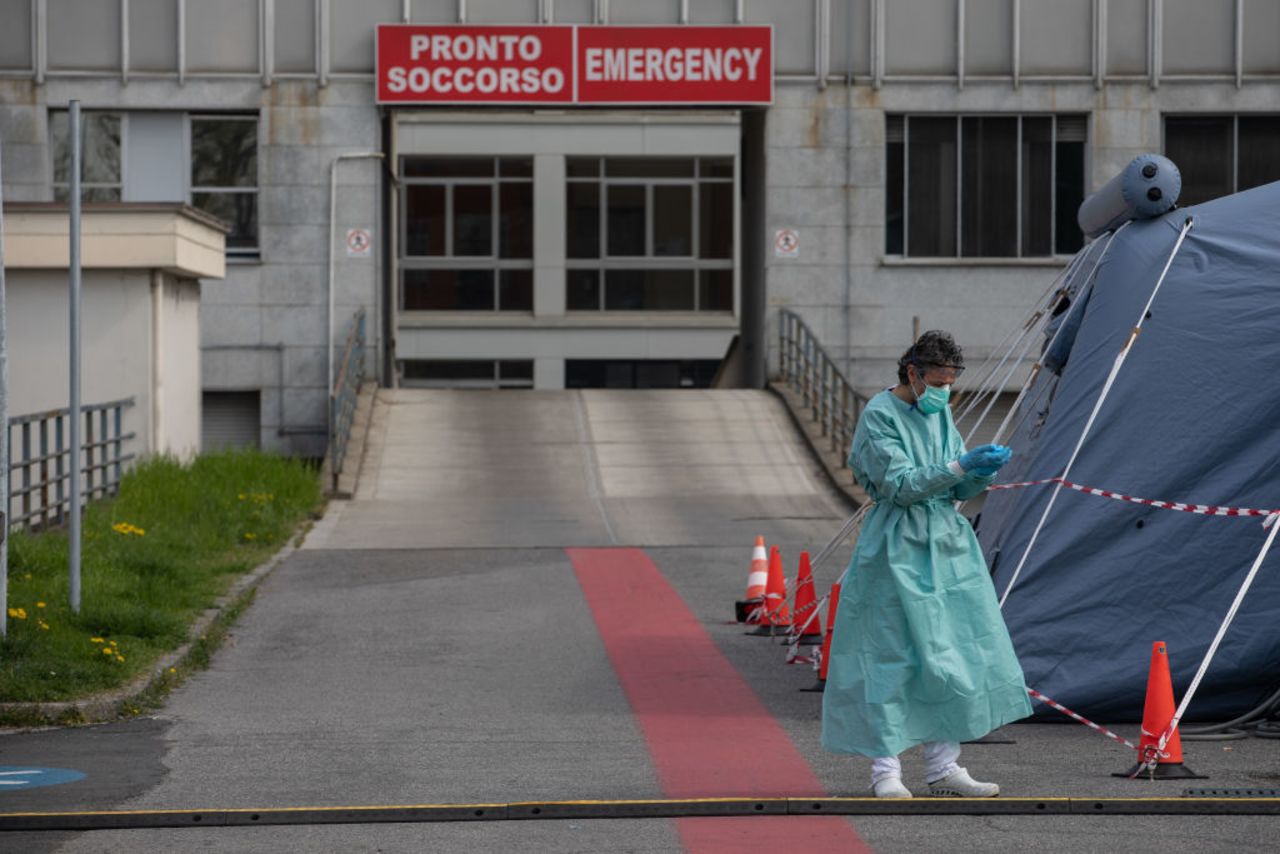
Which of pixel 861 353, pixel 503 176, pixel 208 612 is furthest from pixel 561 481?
pixel 503 176

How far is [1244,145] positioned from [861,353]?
629 centimetres

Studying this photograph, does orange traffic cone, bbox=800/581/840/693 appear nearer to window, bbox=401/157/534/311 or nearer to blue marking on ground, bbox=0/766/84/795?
blue marking on ground, bbox=0/766/84/795

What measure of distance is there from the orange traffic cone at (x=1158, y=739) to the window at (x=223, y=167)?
21904 millimetres

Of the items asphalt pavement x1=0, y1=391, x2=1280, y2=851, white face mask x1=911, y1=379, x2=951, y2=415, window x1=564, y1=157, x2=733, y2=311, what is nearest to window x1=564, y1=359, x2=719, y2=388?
A: window x1=564, y1=157, x2=733, y2=311

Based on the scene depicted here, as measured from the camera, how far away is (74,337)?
1158cm

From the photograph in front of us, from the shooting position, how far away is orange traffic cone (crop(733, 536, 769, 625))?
13.8 m

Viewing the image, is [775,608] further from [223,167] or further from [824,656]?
[223,167]

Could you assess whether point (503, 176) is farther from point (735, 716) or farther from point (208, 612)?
point (735, 716)

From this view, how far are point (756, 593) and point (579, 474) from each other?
9.76 metres

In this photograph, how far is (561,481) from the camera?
Result: 77.0 feet

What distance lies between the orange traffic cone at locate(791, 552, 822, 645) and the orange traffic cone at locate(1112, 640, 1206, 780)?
3964 millimetres

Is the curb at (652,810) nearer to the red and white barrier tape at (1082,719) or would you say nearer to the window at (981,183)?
the red and white barrier tape at (1082,719)

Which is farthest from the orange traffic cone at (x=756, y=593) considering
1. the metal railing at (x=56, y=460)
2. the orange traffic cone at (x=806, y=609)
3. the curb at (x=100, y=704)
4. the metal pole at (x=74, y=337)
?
the metal railing at (x=56, y=460)

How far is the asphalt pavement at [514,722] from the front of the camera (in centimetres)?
736
